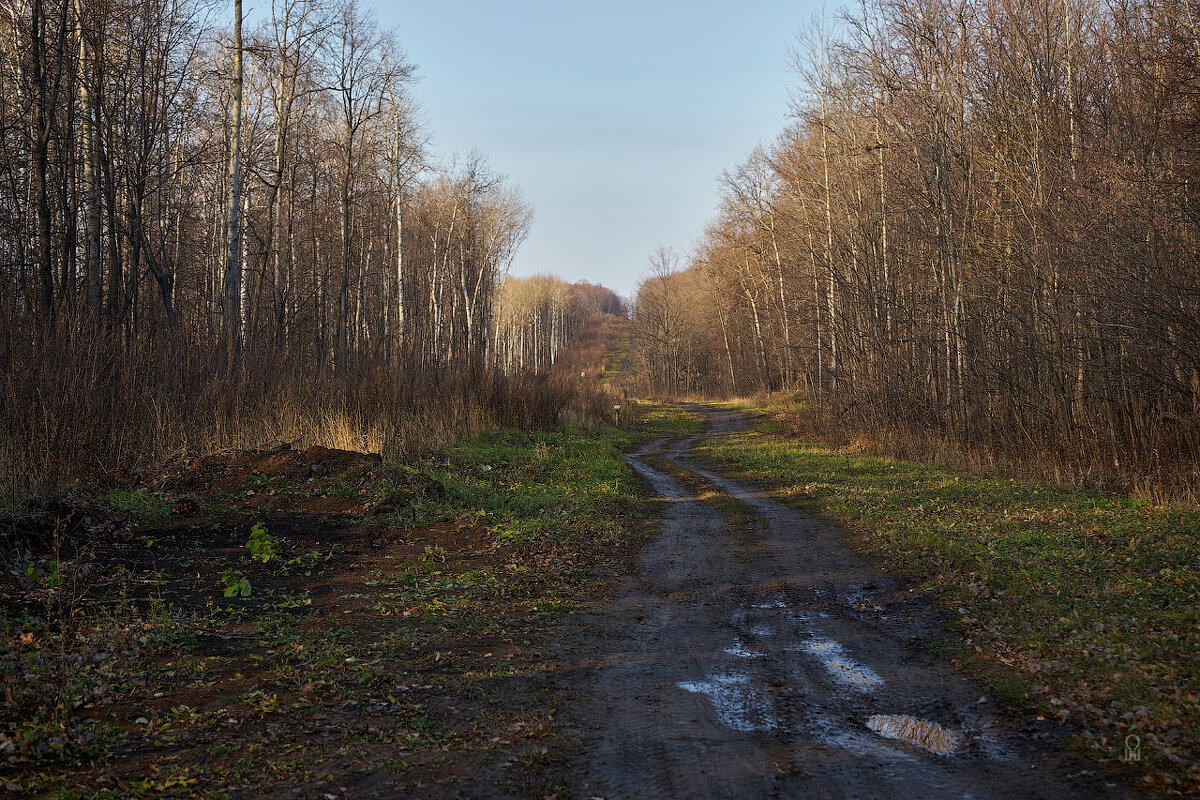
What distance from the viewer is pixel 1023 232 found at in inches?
575

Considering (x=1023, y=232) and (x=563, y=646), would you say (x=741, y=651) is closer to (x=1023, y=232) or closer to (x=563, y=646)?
Result: (x=563, y=646)

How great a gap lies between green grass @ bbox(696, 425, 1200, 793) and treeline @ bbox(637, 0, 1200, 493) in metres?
2.26

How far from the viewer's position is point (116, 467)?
394 inches

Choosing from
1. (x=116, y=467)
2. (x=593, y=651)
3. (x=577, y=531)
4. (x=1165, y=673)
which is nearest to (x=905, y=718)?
(x=1165, y=673)

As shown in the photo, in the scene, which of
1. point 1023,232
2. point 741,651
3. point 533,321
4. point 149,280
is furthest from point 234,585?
point 533,321

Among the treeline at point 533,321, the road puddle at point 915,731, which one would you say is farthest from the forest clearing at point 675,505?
the treeline at point 533,321

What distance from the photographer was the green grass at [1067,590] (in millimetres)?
4105

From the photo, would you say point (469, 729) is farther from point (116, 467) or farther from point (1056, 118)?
point (1056, 118)

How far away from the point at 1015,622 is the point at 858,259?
15.4 meters

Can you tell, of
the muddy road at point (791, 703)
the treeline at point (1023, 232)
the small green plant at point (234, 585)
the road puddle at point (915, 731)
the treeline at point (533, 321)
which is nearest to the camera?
the muddy road at point (791, 703)

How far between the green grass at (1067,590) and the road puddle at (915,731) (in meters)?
Answer: 0.71

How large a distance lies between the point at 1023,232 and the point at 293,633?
15.2 metres

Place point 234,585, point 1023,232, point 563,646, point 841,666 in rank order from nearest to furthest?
point 841,666 → point 563,646 → point 234,585 → point 1023,232

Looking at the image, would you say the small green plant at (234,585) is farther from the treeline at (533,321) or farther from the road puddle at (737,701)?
the treeline at (533,321)
